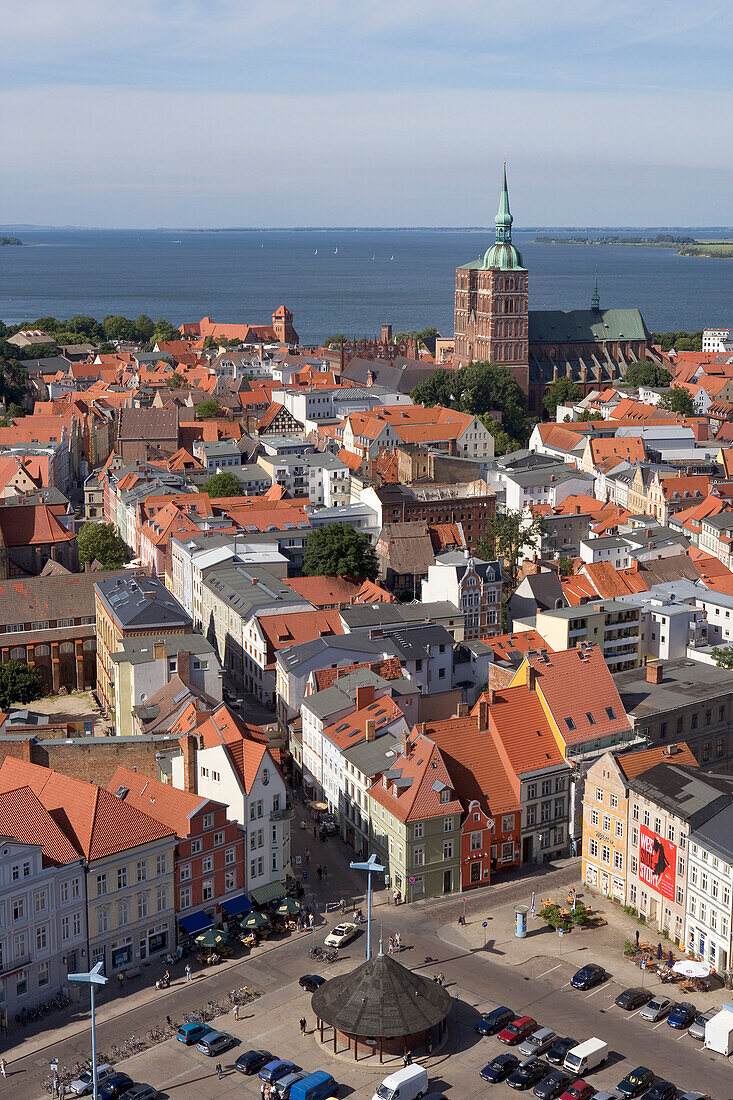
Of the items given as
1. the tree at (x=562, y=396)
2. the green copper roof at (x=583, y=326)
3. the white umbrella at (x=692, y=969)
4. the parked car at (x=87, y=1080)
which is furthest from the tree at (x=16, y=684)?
the green copper roof at (x=583, y=326)

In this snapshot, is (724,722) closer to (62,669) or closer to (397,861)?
(397,861)

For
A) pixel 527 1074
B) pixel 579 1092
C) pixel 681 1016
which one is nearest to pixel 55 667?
pixel 527 1074

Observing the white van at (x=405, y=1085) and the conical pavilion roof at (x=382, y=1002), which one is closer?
the white van at (x=405, y=1085)

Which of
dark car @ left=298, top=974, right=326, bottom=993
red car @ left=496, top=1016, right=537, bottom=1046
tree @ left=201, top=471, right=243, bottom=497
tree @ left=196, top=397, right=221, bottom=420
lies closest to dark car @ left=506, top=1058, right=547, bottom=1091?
red car @ left=496, top=1016, right=537, bottom=1046

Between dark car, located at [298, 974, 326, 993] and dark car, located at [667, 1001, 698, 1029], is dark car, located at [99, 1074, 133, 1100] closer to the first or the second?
dark car, located at [298, 974, 326, 993]

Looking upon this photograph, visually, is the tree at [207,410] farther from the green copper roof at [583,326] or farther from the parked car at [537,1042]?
the parked car at [537,1042]

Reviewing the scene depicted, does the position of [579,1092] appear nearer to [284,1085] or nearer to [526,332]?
[284,1085]

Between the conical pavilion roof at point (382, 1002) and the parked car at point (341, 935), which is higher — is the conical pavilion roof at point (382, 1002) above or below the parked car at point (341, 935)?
above
